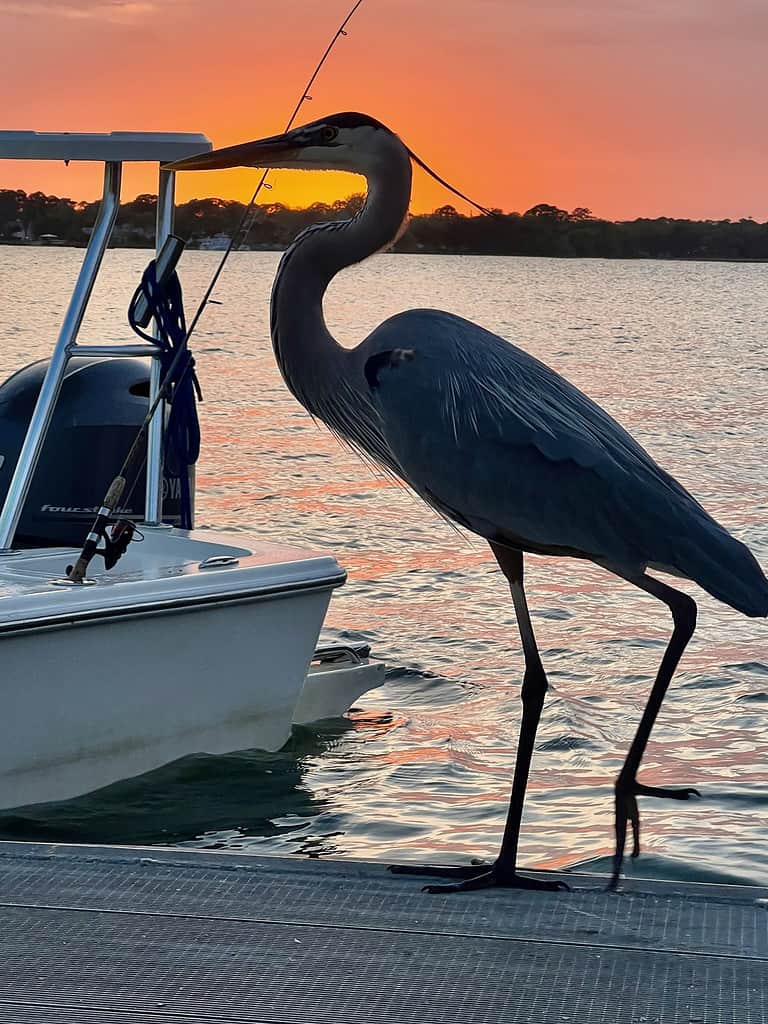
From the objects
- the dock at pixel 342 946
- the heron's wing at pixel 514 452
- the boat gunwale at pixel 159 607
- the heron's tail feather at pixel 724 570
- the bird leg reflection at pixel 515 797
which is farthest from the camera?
the boat gunwale at pixel 159 607

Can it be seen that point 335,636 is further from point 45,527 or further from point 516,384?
point 516,384

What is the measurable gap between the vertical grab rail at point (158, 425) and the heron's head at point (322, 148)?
1.90 meters

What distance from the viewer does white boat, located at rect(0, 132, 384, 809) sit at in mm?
5523

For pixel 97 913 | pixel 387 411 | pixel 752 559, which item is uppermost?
pixel 387 411

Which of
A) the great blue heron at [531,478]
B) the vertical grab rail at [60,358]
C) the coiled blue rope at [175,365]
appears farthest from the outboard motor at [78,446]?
the great blue heron at [531,478]

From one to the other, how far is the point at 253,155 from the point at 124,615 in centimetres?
175

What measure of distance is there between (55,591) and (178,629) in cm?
51

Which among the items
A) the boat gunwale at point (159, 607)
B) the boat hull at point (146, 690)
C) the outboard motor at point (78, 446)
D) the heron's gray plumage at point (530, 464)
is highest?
the heron's gray plumage at point (530, 464)

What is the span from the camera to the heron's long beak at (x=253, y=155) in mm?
4641

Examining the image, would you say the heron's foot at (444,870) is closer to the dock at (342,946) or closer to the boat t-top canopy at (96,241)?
the dock at (342,946)

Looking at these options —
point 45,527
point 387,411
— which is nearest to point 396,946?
point 387,411

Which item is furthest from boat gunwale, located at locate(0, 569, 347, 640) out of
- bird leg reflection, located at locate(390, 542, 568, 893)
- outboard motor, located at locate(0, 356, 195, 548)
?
bird leg reflection, located at locate(390, 542, 568, 893)

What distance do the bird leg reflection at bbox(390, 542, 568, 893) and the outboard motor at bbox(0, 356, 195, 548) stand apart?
2.85m

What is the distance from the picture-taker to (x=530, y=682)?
437 centimetres
